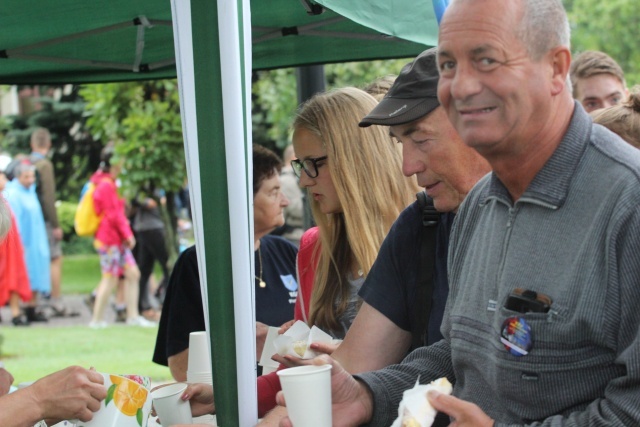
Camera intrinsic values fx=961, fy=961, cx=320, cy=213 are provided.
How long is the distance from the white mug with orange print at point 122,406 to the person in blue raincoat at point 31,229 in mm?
9442

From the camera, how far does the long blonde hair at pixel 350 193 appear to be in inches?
135

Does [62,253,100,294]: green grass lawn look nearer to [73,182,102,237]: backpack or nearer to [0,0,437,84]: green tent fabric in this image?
[73,182,102,237]: backpack

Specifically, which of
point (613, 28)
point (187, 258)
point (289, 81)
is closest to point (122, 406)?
point (187, 258)

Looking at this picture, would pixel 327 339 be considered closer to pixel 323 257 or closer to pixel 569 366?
pixel 323 257

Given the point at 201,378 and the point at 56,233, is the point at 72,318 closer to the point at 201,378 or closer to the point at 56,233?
the point at 56,233

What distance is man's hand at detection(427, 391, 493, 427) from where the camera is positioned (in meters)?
1.97

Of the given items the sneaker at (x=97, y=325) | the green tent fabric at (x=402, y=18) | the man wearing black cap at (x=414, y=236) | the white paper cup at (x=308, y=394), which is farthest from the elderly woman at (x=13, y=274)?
the white paper cup at (x=308, y=394)

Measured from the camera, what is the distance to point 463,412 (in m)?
1.98

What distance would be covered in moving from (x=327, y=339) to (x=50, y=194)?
1004cm

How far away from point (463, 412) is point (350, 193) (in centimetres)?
158

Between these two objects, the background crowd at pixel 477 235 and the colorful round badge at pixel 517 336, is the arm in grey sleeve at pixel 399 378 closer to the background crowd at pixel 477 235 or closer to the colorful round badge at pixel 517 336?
the background crowd at pixel 477 235

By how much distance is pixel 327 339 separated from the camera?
10.4 ft

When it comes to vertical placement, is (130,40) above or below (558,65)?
above

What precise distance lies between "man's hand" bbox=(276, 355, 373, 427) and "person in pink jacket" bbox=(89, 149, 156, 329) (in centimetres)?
959
